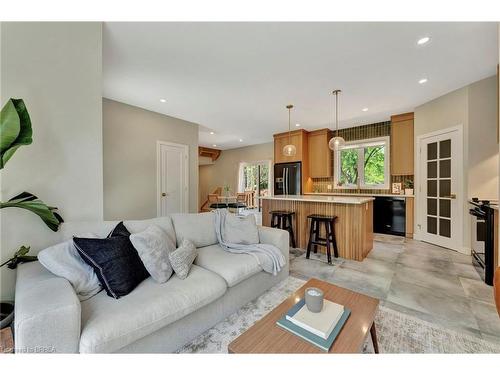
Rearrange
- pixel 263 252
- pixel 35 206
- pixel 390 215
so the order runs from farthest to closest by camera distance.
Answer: pixel 390 215 → pixel 263 252 → pixel 35 206

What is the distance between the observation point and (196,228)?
7.85 feet

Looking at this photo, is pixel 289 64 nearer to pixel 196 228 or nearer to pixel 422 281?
pixel 196 228

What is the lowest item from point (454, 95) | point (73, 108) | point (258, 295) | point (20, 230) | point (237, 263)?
point (258, 295)

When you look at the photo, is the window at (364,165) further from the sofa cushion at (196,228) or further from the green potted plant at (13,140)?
the green potted plant at (13,140)

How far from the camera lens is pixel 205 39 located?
7.29 ft

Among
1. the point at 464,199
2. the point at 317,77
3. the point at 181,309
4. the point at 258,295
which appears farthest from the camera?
the point at 464,199

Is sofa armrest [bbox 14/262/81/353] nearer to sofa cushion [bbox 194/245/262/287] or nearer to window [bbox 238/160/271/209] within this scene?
sofa cushion [bbox 194/245/262/287]

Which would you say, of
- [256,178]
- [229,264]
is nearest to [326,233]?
[229,264]

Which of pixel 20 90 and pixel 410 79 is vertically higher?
pixel 410 79

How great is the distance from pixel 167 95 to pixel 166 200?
2234 mm

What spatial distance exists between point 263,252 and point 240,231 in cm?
39

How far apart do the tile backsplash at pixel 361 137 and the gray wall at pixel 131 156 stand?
4.22 meters

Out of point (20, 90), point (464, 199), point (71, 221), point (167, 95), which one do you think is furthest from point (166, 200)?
point (464, 199)
